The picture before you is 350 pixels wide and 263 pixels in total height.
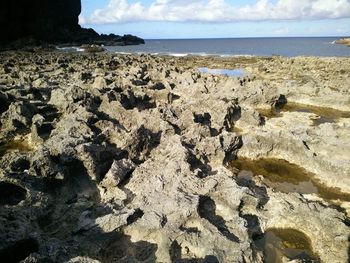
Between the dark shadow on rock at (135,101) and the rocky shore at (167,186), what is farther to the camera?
the dark shadow on rock at (135,101)

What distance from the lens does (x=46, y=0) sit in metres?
98.0

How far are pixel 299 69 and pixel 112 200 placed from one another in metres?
38.6

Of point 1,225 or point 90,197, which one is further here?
point 90,197

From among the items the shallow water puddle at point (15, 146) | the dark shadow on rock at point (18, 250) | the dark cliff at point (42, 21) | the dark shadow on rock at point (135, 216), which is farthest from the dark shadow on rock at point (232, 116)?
the dark cliff at point (42, 21)

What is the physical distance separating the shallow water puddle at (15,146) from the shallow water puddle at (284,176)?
8.48m

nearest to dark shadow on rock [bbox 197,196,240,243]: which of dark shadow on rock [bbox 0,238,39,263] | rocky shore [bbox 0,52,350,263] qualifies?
rocky shore [bbox 0,52,350,263]

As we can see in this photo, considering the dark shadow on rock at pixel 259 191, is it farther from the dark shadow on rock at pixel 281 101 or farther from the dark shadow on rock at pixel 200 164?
the dark shadow on rock at pixel 281 101

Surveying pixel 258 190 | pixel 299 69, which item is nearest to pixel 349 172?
pixel 258 190

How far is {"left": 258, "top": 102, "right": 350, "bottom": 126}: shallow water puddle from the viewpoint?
20688 mm

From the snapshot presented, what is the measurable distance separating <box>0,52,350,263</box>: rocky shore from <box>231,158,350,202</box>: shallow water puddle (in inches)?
1.5

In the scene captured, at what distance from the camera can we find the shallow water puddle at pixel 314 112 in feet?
67.9

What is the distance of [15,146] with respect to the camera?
47.4 ft

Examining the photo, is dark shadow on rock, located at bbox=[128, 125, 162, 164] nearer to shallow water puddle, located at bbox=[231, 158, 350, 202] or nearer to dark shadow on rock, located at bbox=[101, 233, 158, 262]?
shallow water puddle, located at bbox=[231, 158, 350, 202]

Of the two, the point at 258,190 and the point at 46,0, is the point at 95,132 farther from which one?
the point at 46,0
